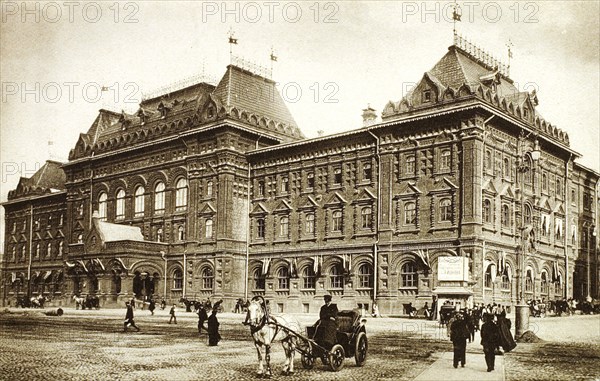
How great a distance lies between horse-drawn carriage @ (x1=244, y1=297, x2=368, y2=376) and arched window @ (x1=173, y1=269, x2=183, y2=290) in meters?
40.8

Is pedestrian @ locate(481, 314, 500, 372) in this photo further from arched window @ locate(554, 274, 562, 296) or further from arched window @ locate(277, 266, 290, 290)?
arched window @ locate(554, 274, 562, 296)

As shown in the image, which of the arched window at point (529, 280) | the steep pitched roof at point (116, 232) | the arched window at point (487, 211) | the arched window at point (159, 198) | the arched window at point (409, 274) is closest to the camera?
the arched window at point (487, 211)

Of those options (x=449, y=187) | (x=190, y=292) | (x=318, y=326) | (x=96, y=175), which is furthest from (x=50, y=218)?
(x=318, y=326)

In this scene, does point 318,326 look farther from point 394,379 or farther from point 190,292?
point 190,292

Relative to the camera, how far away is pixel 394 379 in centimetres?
1518

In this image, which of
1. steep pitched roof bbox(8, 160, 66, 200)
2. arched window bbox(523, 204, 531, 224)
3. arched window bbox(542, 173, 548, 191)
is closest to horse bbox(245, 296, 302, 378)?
arched window bbox(523, 204, 531, 224)

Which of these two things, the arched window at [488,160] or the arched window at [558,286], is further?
the arched window at [558,286]

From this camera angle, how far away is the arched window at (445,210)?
43.6 metres

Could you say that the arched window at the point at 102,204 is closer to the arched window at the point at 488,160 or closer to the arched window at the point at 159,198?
the arched window at the point at 159,198

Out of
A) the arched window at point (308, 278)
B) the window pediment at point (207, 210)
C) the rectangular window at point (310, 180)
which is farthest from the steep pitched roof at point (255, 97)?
the arched window at point (308, 278)

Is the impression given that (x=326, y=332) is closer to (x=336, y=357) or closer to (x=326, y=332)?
(x=326, y=332)

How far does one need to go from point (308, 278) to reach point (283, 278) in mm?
2529

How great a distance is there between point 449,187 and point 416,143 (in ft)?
12.2

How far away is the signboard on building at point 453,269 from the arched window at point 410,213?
311 inches
